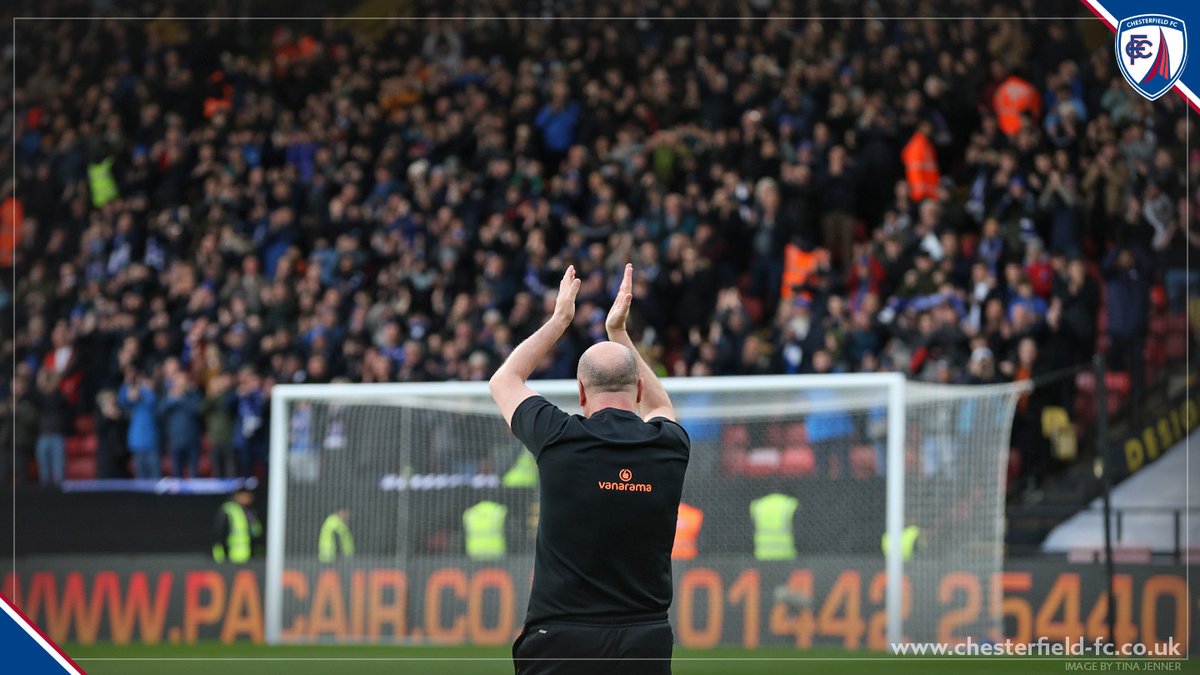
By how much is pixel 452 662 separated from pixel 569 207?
33.1 ft

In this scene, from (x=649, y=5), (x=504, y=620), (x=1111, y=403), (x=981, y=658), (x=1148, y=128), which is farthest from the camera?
(x=649, y=5)

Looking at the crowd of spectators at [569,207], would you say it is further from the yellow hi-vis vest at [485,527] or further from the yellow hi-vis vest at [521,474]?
the yellow hi-vis vest at [485,527]

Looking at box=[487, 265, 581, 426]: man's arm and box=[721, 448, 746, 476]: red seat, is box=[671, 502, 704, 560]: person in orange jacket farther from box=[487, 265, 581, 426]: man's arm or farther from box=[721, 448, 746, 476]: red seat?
box=[487, 265, 581, 426]: man's arm

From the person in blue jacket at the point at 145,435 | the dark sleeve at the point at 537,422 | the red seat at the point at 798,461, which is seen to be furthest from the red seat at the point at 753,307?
the dark sleeve at the point at 537,422

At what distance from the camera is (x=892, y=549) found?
566 inches

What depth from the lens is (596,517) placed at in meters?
5.25

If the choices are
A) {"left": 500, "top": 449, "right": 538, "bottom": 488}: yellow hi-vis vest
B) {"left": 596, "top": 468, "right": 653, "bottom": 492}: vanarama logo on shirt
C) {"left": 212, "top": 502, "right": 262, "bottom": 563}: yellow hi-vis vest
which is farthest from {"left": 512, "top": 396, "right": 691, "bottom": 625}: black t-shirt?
{"left": 212, "top": 502, "right": 262, "bottom": 563}: yellow hi-vis vest

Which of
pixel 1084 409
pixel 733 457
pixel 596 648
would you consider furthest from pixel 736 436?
pixel 596 648

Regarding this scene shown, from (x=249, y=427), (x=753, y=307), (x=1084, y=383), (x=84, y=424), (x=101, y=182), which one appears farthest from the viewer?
(x=101, y=182)

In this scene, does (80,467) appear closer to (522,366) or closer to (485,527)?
(485,527)

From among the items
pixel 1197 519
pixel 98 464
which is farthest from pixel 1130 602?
pixel 98 464

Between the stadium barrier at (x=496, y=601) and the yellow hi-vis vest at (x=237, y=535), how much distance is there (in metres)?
0.44

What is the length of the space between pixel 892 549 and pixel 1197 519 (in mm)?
3382

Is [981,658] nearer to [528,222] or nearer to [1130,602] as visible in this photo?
[1130,602]
